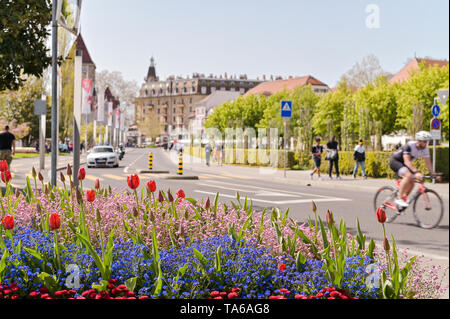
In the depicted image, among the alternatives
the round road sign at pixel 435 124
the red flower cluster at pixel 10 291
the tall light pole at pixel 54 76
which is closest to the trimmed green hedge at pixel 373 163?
the round road sign at pixel 435 124

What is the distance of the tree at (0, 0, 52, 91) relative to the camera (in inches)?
148

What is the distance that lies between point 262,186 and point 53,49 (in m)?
1.73

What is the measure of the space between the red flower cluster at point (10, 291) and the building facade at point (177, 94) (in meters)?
1.46

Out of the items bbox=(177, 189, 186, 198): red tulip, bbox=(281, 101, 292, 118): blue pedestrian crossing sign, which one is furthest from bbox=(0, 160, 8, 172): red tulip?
bbox=(281, 101, 292, 118): blue pedestrian crossing sign

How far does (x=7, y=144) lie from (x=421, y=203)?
7006 mm

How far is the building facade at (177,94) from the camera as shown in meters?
3.65

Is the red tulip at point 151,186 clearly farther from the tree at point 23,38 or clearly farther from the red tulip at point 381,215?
the red tulip at point 381,215

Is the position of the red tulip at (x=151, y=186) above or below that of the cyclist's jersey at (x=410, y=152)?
below

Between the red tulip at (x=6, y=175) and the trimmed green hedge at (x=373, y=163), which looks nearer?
the red tulip at (x=6, y=175)

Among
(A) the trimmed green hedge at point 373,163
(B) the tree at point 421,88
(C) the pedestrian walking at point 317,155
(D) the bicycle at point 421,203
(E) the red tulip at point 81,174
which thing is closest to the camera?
(E) the red tulip at point 81,174

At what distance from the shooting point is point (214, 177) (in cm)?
419

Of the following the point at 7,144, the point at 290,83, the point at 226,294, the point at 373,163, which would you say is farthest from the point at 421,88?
the point at 226,294

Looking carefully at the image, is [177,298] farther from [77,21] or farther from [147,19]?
[77,21]

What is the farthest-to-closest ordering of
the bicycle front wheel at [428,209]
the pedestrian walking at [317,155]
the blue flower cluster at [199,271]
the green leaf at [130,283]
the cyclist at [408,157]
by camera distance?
the bicycle front wheel at [428,209] < the pedestrian walking at [317,155] < the cyclist at [408,157] < the blue flower cluster at [199,271] < the green leaf at [130,283]
